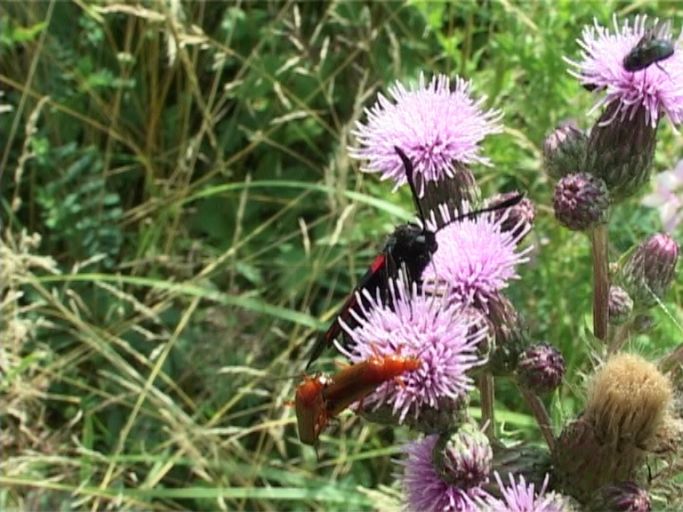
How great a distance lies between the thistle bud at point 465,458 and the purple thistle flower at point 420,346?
0.06 metres

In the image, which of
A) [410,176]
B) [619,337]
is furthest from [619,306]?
[410,176]

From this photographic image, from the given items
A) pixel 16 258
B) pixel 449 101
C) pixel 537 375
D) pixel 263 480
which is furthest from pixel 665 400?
pixel 16 258

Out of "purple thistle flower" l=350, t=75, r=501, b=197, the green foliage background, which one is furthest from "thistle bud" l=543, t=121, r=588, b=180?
the green foliage background

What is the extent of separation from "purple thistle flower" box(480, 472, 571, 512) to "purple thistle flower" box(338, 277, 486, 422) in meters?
0.16

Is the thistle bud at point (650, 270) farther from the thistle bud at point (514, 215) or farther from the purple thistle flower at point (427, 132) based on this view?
the purple thistle flower at point (427, 132)

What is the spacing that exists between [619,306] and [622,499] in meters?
0.45

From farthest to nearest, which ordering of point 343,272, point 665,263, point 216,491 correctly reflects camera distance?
point 343,272 → point 216,491 → point 665,263

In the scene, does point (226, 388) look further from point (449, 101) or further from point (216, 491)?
point (449, 101)

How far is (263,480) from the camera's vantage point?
3.07m

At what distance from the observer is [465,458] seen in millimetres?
1714

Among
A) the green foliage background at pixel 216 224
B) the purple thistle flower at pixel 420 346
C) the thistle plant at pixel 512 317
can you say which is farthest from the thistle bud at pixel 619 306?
the green foliage background at pixel 216 224

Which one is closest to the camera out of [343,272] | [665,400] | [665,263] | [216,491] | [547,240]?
[665,400]

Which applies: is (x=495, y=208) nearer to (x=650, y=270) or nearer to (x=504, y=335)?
(x=504, y=335)

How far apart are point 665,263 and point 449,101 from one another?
49 cm
